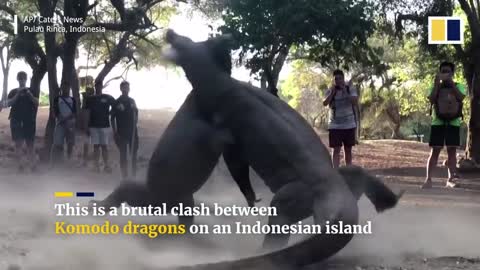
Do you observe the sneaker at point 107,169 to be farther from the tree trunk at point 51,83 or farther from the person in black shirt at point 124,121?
the tree trunk at point 51,83

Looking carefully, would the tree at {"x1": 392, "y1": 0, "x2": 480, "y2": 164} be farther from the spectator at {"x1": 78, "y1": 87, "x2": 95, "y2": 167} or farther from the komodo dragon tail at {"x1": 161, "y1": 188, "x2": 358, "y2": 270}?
the komodo dragon tail at {"x1": 161, "y1": 188, "x2": 358, "y2": 270}

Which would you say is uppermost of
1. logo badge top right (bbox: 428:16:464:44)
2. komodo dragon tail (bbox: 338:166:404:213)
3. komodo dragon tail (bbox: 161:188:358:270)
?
logo badge top right (bbox: 428:16:464:44)

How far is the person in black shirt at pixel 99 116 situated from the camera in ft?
Answer: 31.9

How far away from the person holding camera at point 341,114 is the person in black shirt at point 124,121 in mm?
2699

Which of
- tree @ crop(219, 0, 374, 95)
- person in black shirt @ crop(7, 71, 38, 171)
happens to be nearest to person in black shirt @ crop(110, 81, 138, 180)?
person in black shirt @ crop(7, 71, 38, 171)

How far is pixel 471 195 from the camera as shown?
8609 millimetres

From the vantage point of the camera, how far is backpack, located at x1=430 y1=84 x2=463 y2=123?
28.6 feet

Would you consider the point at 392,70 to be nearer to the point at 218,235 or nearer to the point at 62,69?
the point at 62,69

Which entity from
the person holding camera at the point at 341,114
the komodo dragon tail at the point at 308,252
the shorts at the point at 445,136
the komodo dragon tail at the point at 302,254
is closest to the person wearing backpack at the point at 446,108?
the shorts at the point at 445,136

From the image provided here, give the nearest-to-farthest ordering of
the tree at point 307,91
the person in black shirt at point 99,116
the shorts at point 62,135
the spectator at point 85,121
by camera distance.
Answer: the person in black shirt at point 99,116, the spectator at point 85,121, the shorts at point 62,135, the tree at point 307,91

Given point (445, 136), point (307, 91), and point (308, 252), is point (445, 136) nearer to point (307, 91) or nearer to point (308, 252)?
point (308, 252)

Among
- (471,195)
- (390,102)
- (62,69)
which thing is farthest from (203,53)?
(390,102)

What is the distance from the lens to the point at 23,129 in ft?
34.1

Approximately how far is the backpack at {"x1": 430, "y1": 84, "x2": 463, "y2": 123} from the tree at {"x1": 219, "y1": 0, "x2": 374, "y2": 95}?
10.4ft
